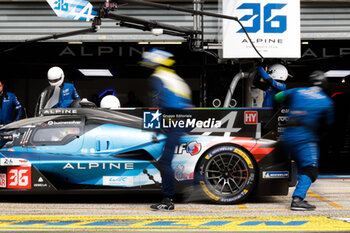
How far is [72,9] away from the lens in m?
8.05

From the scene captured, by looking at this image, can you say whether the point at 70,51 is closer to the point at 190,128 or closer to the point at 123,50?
the point at 123,50

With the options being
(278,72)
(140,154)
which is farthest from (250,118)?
(278,72)

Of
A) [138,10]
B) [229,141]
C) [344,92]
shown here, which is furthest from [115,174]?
[344,92]

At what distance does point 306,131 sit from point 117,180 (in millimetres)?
2398

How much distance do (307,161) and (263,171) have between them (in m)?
0.59

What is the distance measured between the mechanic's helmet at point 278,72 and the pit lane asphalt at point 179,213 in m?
2.05

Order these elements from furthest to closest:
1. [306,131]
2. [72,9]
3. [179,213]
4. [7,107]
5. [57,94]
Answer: [7,107] < [72,9] < [57,94] < [306,131] < [179,213]

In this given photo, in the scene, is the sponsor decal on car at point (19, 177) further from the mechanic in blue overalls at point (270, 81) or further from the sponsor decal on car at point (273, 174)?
the mechanic in blue overalls at point (270, 81)

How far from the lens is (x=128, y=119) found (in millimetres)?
6234

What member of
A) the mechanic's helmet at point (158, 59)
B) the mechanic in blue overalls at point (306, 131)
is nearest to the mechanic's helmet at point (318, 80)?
the mechanic in blue overalls at point (306, 131)

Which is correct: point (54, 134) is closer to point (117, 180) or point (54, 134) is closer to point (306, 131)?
point (117, 180)

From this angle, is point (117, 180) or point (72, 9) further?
point (72, 9)

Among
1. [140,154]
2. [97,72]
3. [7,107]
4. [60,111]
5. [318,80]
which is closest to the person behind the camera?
[318,80]

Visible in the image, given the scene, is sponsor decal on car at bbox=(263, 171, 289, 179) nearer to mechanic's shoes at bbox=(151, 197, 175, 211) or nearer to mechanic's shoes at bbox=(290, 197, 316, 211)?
mechanic's shoes at bbox=(290, 197, 316, 211)
